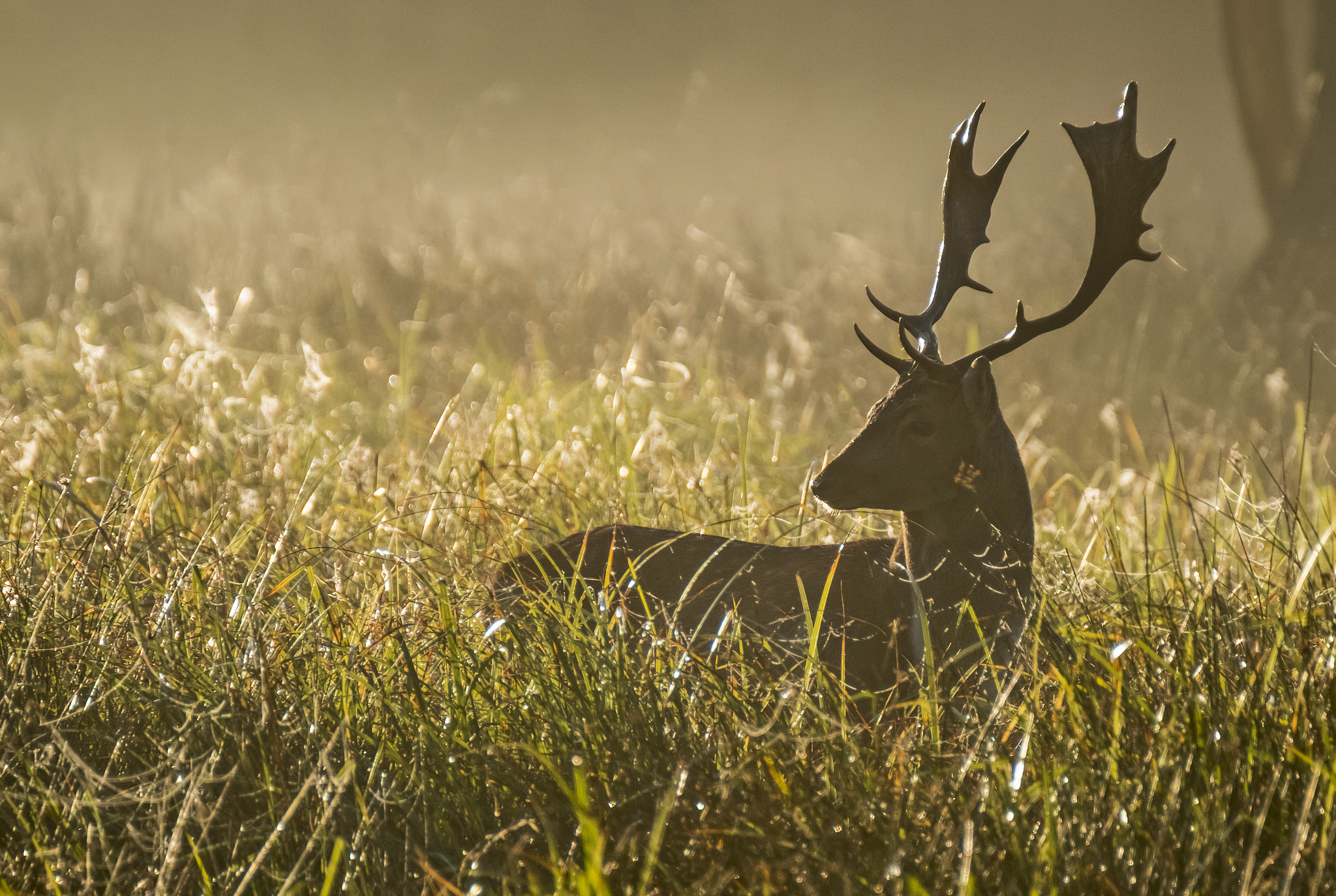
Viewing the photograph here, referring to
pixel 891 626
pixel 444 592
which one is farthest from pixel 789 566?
pixel 444 592

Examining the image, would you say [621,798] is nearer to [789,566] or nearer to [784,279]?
[789,566]

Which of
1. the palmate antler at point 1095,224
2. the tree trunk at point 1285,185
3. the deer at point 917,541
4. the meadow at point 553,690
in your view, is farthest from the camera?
the tree trunk at point 1285,185

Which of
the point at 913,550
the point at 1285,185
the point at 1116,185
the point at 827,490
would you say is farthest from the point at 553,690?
the point at 1285,185

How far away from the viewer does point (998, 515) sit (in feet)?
8.79

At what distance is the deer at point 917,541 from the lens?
8.54ft

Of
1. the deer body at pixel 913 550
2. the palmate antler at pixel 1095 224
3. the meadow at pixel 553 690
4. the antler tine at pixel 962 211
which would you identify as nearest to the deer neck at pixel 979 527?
the deer body at pixel 913 550

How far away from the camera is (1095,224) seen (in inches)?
115

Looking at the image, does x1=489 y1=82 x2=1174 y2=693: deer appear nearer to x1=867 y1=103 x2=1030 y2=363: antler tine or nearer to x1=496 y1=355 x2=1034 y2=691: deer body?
x1=496 y1=355 x2=1034 y2=691: deer body

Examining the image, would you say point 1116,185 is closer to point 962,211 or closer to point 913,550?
point 962,211

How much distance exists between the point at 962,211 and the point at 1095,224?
1.18 feet

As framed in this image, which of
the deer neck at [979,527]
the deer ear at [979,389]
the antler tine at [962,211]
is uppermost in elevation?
the antler tine at [962,211]

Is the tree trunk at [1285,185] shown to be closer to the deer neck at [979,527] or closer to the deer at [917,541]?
the deer at [917,541]

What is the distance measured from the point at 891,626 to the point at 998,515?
379 mm

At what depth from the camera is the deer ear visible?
261 centimetres
